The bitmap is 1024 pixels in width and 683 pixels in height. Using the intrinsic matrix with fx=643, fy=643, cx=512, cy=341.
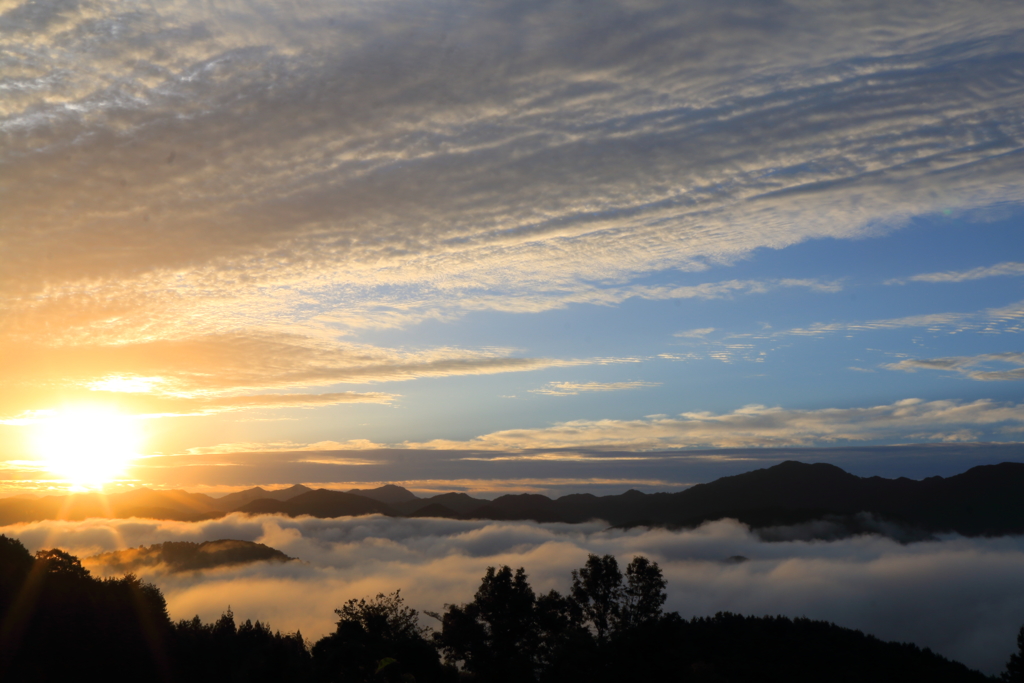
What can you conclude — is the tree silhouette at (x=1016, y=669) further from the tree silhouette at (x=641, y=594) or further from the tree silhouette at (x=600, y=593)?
the tree silhouette at (x=600, y=593)

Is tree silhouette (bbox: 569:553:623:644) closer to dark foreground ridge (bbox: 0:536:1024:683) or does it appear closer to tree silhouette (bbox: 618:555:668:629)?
dark foreground ridge (bbox: 0:536:1024:683)

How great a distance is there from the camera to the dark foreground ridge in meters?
48.2

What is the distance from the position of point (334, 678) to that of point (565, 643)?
2399 centimetres

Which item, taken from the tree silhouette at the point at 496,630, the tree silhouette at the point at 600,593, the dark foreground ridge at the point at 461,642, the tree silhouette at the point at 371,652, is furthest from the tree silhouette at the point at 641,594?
the tree silhouette at the point at 371,652

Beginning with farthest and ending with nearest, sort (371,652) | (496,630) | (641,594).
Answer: (641,594) < (496,630) < (371,652)

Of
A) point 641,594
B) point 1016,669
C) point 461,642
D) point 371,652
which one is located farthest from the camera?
point 641,594

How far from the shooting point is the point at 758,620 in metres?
90.7

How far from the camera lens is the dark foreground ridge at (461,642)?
158 ft

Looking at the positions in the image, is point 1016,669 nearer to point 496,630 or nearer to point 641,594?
point 641,594

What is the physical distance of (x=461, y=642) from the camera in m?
71.9

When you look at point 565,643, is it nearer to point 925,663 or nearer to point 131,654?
point 131,654

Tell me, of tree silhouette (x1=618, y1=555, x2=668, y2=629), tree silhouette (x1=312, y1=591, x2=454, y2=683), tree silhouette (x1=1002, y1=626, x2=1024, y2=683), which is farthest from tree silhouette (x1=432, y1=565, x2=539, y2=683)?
tree silhouette (x1=1002, y1=626, x2=1024, y2=683)

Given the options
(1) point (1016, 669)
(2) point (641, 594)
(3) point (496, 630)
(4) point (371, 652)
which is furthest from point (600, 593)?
(1) point (1016, 669)

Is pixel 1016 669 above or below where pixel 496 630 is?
below
